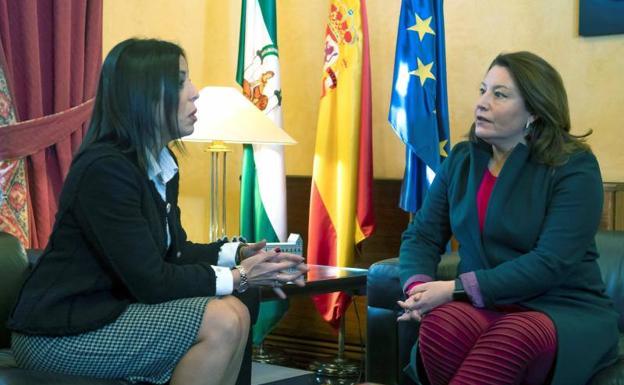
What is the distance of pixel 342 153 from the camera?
12.8ft

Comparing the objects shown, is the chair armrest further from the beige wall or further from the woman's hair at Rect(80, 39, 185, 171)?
the beige wall

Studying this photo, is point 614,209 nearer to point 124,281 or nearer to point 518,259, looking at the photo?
point 518,259

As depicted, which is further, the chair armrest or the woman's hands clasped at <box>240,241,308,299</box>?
the chair armrest

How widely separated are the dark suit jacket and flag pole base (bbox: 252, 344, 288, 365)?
5.41 feet

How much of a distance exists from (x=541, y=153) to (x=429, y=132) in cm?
114

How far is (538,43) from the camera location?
380 cm

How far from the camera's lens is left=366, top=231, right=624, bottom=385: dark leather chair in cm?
275

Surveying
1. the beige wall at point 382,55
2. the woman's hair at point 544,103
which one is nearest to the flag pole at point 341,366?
the beige wall at point 382,55

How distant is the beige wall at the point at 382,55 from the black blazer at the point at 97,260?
2.11 m

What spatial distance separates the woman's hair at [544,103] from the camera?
8.23 feet

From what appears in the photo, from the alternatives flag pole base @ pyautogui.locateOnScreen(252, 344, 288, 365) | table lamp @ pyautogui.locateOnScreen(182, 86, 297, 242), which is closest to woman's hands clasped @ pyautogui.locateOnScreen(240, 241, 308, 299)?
table lamp @ pyautogui.locateOnScreen(182, 86, 297, 242)

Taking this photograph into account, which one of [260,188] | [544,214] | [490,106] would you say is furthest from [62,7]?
[544,214]

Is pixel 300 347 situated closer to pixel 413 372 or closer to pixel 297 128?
pixel 297 128

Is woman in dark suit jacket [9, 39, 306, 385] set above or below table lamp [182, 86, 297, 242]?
below
